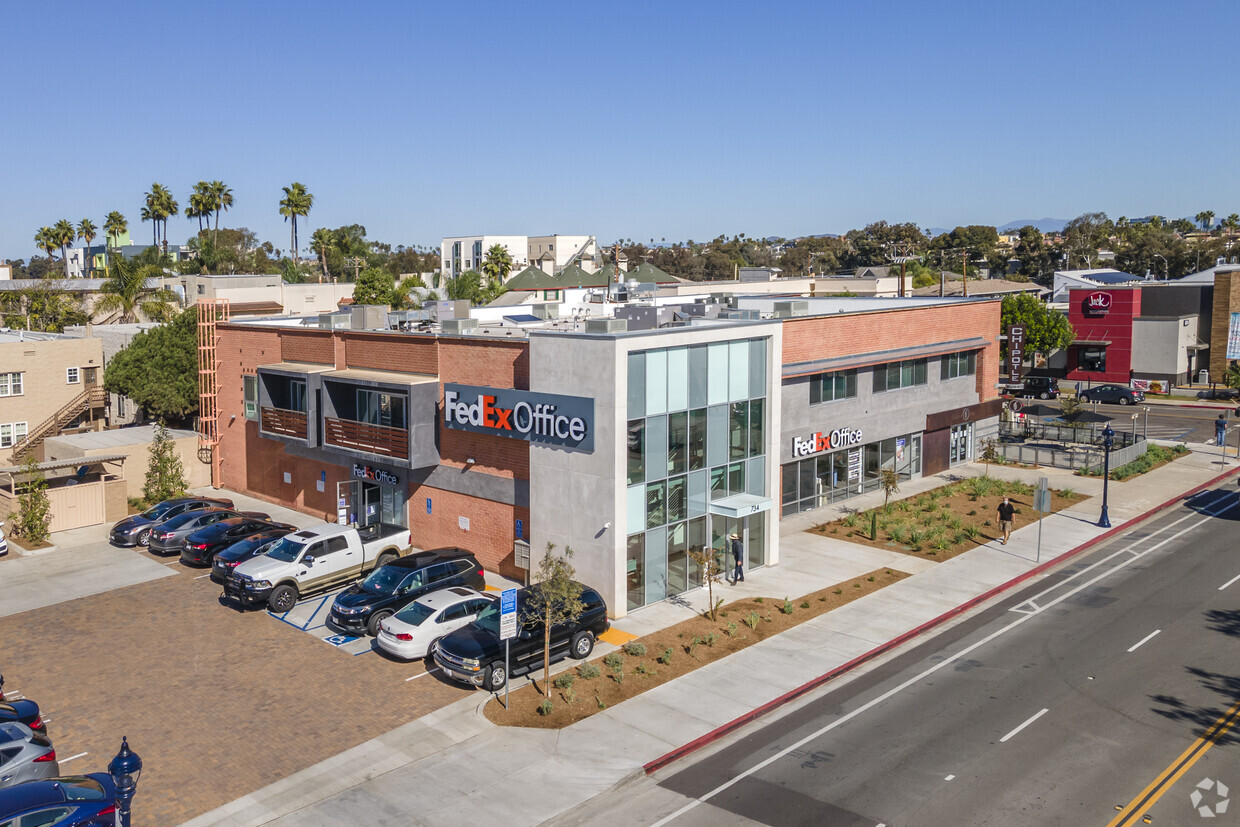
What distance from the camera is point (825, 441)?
3856cm

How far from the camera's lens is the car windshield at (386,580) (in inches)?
1022

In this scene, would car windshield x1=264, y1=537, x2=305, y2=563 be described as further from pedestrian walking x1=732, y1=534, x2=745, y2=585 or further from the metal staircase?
the metal staircase

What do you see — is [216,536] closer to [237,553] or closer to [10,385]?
[237,553]

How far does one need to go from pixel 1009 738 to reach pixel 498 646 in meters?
A: 11.0

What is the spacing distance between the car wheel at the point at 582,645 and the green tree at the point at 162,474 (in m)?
24.7

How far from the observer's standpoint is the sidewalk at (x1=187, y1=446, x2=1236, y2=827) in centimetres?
1703

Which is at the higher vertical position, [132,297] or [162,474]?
[132,297]

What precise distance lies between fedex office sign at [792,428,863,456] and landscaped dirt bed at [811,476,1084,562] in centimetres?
291

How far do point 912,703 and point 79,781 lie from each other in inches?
635

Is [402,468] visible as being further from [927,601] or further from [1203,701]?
[1203,701]

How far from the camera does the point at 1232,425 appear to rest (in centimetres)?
5938

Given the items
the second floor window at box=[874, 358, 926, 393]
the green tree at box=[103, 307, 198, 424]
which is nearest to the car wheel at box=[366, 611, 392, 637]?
the second floor window at box=[874, 358, 926, 393]

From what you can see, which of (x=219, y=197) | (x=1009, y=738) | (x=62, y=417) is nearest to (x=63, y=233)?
(x=219, y=197)

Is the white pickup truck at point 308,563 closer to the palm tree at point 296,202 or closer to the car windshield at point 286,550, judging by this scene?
the car windshield at point 286,550
